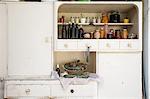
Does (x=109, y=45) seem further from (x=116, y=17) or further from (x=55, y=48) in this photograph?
(x=55, y=48)

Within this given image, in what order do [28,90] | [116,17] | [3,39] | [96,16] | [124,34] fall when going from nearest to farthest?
[28,90] → [3,39] → [124,34] → [116,17] → [96,16]

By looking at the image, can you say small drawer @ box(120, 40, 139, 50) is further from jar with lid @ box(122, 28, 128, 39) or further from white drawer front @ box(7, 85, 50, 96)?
white drawer front @ box(7, 85, 50, 96)

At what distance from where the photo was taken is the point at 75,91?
120 inches

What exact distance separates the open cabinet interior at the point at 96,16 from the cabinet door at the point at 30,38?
21cm

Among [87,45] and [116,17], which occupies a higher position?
[116,17]

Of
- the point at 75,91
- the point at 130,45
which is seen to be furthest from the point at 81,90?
the point at 130,45

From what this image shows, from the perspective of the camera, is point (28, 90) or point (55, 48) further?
point (55, 48)

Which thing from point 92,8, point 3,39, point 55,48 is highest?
point 92,8

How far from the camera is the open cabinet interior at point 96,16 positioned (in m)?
3.29

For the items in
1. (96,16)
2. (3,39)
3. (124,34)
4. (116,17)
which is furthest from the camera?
(96,16)

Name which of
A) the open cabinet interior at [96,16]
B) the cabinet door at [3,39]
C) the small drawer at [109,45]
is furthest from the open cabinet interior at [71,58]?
the cabinet door at [3,39]

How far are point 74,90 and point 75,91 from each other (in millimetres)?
16

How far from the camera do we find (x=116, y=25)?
3.58 metres

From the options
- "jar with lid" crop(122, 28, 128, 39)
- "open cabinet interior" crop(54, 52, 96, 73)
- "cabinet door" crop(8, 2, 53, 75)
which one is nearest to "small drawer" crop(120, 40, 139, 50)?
"jar with lid" crop(122, 28, 128, 39)
